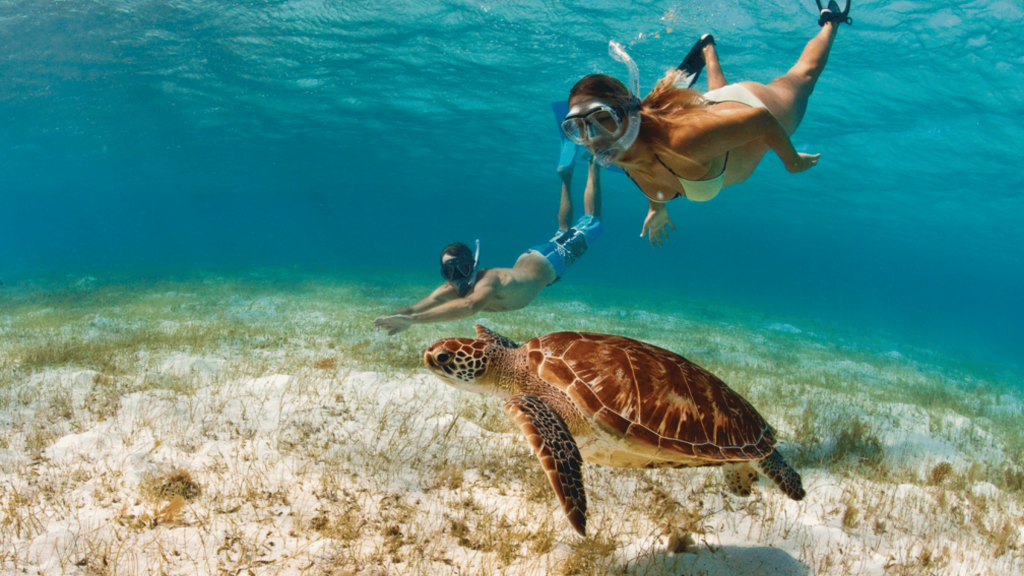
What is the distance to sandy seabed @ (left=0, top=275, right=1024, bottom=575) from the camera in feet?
8.26

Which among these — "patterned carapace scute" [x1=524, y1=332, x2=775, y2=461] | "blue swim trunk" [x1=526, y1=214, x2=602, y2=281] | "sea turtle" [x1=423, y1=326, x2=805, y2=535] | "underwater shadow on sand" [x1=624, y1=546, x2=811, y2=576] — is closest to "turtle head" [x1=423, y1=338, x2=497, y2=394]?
"sea turtle" [x1=423, y1=326, x2=805, y2=535]

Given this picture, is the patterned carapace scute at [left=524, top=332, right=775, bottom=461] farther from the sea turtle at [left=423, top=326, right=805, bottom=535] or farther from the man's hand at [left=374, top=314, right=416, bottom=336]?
the man's hand at [left=374, top=314, right=416, bottom=336]

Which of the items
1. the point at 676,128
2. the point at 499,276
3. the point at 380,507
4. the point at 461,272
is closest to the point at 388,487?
the point at 380,507

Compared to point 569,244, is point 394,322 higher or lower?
lower

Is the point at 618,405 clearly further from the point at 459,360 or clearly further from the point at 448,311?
the point at 448,311

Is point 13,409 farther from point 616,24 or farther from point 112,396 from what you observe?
point 616,24

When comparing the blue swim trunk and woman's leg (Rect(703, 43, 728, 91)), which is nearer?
woman's leg (Rect(703, 43, 728, 91))

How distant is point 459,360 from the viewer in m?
3.29

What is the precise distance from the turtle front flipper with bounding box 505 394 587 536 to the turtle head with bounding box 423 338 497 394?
0.46 metres

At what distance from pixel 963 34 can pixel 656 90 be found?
17893 millimetres

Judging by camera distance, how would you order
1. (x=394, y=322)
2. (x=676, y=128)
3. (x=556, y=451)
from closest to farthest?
(x=556, y=451) < (x=676, y=128) < (x=394, y=322)

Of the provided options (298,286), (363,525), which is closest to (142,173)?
(298,286)

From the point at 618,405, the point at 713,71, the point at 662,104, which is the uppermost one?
the point at 713,71

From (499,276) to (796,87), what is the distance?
188 inches
